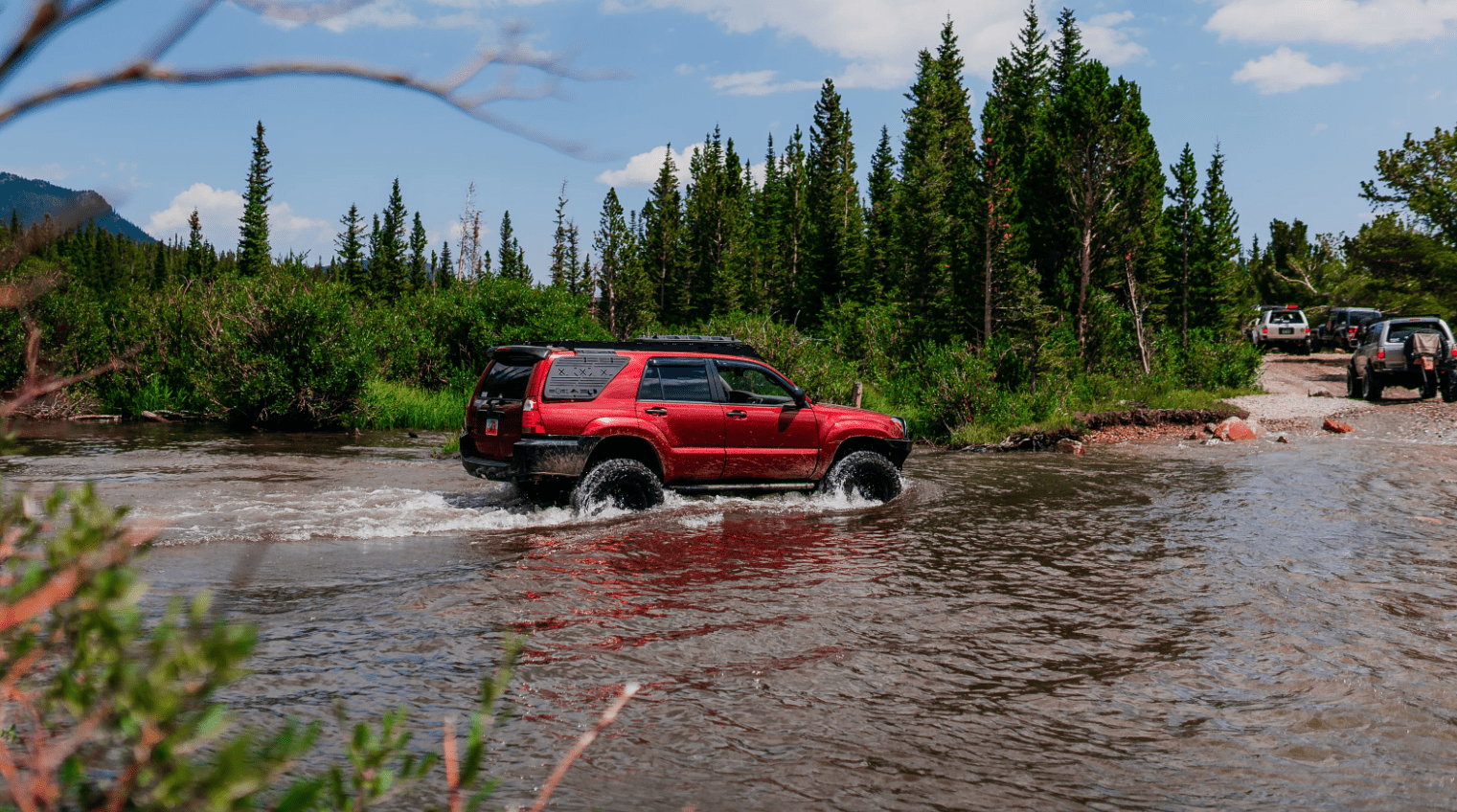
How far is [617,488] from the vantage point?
988 centimetres

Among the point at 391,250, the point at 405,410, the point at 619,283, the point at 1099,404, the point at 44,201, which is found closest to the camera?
the point at 44,201

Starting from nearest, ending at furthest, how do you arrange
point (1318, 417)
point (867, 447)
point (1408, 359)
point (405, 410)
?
point (867, 447) → point (405, 410) → point (1318, 417) → point (1408, 359)

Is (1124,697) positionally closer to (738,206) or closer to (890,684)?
(890,684)

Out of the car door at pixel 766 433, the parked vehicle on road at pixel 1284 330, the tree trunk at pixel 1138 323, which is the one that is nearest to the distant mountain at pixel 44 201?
the car door at pixel 766 433

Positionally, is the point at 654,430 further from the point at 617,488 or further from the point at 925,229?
the point at 925,229

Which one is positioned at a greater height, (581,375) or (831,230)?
(831,230)

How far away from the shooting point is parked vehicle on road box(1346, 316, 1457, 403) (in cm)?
2431

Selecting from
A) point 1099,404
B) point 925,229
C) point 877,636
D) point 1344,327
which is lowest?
point 877,636

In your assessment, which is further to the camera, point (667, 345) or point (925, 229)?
point (925, 229)

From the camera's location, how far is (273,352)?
815 inches

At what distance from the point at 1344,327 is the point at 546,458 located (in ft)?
148

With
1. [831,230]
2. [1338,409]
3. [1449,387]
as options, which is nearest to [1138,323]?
[1338,409]

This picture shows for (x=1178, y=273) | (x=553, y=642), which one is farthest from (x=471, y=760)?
(x=1178, y=273)

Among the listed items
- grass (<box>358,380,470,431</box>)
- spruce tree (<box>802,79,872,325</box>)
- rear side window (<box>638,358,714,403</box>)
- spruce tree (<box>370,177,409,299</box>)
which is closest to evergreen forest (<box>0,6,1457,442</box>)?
grass (<box>358,380,470,431</box>)
